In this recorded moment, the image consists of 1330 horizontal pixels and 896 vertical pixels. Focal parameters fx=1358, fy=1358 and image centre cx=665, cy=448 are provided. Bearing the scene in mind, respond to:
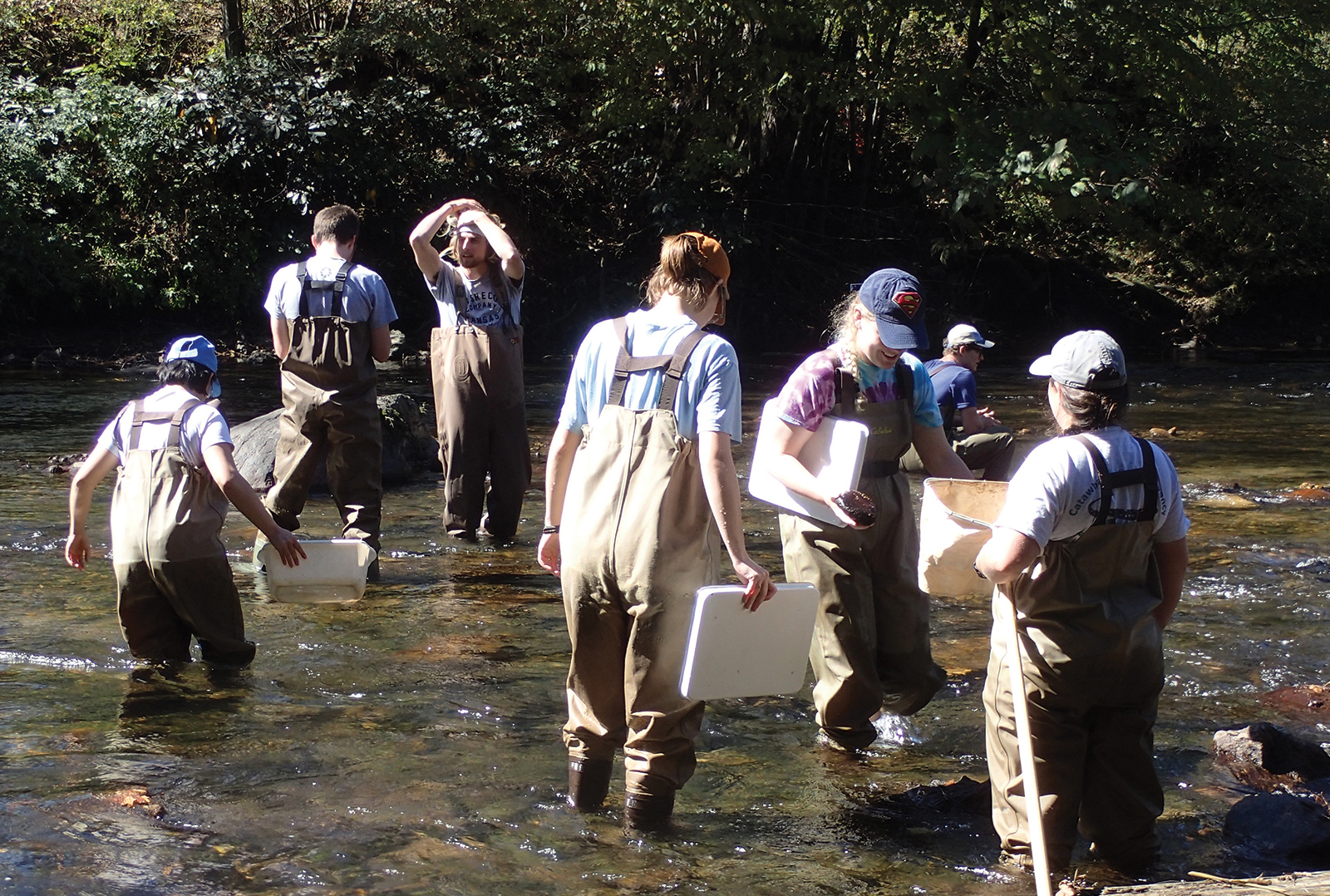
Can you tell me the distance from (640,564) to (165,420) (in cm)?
224

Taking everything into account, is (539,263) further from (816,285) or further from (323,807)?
(323,807)

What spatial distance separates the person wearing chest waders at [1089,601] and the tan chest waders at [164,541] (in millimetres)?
2938

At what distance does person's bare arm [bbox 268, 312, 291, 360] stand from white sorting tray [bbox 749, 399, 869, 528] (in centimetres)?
321

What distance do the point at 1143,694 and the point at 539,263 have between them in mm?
18904

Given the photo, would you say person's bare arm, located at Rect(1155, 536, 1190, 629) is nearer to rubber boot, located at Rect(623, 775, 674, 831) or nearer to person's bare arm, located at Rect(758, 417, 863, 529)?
person's bare arm, located at Rect(758, 417, 863, 529)

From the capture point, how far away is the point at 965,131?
57.1 ft

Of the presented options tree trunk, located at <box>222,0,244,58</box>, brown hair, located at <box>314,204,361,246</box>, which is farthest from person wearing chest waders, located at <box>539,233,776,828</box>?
tree trunk, located at <box>222,0,244,58</box>

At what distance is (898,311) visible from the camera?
4.22 meters

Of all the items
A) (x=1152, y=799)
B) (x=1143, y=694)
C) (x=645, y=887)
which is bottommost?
(x=645, y=887)

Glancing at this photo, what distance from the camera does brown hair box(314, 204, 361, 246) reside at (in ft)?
21.8

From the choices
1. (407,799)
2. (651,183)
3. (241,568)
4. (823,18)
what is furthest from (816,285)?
(407,799)

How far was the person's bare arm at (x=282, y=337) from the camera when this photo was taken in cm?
667

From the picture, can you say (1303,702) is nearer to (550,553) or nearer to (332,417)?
(550,553)

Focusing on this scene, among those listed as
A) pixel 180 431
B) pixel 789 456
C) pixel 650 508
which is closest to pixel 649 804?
pixel 650 508
